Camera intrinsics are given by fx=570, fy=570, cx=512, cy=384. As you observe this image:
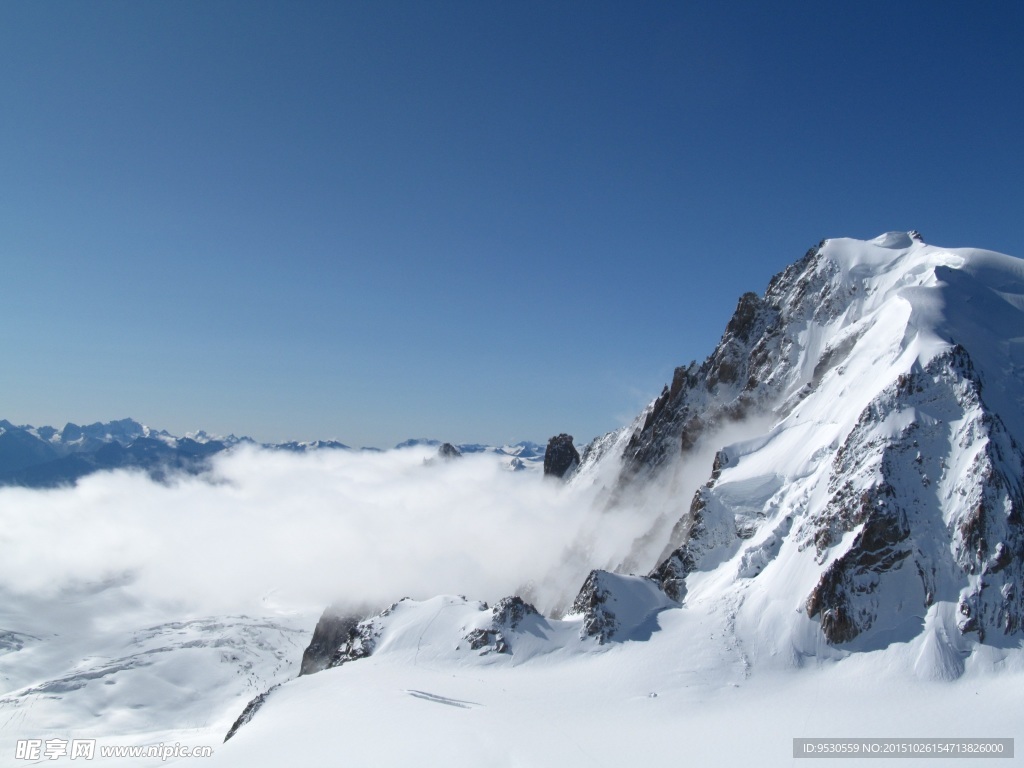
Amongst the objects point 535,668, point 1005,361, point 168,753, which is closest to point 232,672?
point 168,753

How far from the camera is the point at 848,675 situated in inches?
1825

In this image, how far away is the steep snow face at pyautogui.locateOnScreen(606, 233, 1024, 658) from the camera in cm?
4888

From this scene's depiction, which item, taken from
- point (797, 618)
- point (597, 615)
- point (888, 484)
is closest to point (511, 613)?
point (597, 615)

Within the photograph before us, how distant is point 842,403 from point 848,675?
100 ft

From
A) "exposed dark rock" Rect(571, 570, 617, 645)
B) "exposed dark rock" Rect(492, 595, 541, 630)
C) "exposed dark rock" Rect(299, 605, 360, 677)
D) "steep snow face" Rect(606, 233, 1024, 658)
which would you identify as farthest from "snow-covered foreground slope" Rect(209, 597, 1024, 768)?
"exposed dark rock" Rect(299, 605, 360, 677)

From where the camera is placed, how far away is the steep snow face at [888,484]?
160ft

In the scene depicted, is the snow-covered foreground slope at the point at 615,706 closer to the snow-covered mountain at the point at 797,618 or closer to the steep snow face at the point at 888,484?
the snow-covered mountain at the point at 797,618

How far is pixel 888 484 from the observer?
5219cm

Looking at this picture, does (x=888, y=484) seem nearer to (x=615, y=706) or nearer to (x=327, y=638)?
(x=615, y=706)

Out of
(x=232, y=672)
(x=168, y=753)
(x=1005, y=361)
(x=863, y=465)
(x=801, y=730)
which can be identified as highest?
(x=1005, y=361)

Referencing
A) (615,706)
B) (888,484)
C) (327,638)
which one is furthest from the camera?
(327,638)

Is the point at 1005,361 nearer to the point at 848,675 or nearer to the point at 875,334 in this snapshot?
the point at 875,334

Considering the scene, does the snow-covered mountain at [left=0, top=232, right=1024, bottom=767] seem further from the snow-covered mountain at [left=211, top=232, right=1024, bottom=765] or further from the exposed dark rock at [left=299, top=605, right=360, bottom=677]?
the exposed dark rock at [left=299, top=605, right=360, bottom=677]

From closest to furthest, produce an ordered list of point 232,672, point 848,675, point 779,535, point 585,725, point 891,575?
1. point 585,725
2. point 848,675
3. point 891,575
4. point 779,535
5. point 232,672
